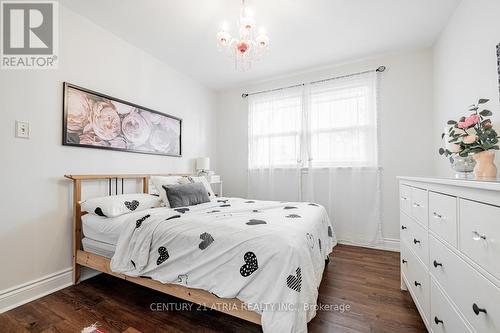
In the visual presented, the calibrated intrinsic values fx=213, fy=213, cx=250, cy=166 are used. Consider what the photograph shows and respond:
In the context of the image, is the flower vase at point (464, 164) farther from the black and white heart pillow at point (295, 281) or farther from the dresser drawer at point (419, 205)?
the black and white heart pillow at point (295, 281)

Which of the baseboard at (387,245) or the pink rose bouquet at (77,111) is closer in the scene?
the pink rose bouquet at (77,111)

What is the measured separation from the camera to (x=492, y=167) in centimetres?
121

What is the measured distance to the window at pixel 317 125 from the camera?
301cm

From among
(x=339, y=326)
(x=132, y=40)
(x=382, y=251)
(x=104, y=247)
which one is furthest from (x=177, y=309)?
(x=132, y=40)

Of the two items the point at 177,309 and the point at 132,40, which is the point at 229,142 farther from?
the point at 177,309

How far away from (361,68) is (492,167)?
2.36 meters

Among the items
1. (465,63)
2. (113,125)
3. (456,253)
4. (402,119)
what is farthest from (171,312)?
(402,119)

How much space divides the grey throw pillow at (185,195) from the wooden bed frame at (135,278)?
67 cm

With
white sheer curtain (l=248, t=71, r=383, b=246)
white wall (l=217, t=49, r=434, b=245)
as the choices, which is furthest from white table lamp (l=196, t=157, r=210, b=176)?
white wall (l=217, t=49, r=434, b=245)

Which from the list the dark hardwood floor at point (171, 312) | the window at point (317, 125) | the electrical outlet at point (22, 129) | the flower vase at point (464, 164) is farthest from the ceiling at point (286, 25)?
the dark hardwood floor at point (171, 312)

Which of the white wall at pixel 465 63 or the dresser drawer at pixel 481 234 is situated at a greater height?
the white wall at pixel 465 63

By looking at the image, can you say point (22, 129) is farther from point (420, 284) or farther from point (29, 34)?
point (420, 284)

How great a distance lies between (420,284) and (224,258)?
4.19 feet

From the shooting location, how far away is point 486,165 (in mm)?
1226
